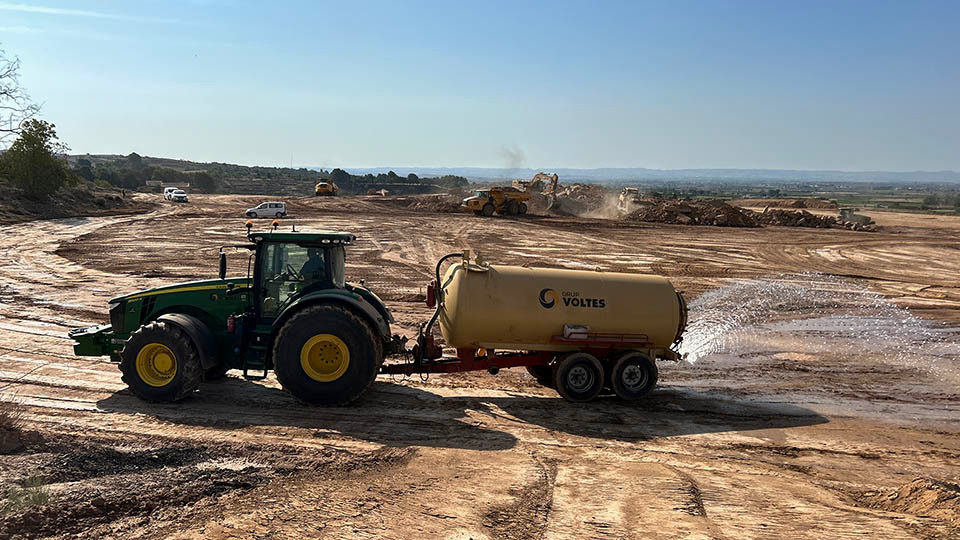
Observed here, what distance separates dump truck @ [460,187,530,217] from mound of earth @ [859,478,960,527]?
130 feet

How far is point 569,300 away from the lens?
32.6 feet

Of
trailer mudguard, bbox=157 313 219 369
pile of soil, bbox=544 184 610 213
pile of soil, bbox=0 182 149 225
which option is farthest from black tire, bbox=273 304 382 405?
pile of soil, bbox=544 184 610 213

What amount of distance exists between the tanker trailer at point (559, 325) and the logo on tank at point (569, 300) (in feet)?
0.05

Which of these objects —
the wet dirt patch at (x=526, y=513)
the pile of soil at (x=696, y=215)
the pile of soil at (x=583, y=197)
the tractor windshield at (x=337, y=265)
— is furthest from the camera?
the pile of soil at (x=583, y=197)

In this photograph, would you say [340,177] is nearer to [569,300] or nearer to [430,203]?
[430,203]

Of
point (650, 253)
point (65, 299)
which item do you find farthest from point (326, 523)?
point (650, 253)

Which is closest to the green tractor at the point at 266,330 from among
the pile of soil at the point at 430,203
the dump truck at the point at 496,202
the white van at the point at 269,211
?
the white van at the point at 269,211

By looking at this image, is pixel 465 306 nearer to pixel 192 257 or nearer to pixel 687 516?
pixel 687 516

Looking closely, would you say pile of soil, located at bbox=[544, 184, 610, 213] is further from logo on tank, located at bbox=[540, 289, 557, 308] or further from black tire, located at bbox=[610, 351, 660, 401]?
logo on tank, located at bbox=[540, 289, 557, 308]

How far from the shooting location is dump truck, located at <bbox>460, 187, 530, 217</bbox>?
151 feet

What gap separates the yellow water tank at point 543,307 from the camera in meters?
9.74

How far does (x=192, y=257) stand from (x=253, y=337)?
1762 cm

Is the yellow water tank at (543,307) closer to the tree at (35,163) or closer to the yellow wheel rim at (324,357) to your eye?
the yellow wheel rim at (324,357)

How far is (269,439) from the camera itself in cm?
813
